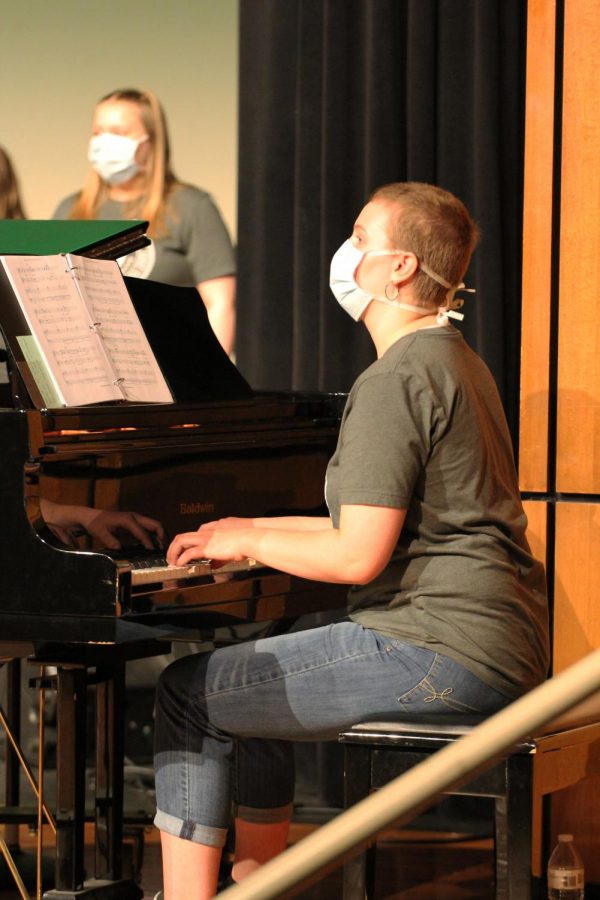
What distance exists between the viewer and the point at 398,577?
85.7 inches

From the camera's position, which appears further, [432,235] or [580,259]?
[580,259]

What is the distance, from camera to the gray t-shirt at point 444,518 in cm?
210

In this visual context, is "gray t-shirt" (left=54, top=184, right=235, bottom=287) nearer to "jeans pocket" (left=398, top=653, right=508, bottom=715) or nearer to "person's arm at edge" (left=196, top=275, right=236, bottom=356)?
"person's arm at edge" (left=196, top=275, right=236, bottom=356)

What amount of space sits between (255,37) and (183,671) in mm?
2143

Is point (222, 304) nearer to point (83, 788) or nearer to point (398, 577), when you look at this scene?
point (83, 788)

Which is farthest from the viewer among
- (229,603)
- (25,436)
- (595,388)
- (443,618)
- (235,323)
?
(235,323)

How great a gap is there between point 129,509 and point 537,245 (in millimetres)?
1067

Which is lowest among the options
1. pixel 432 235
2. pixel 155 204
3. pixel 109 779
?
pixel 109 779

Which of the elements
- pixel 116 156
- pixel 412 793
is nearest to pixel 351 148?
pixel 116 156

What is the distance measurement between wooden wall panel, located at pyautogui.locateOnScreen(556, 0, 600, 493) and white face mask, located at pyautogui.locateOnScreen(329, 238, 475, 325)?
0.73 metres

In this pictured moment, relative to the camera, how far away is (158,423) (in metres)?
2.56

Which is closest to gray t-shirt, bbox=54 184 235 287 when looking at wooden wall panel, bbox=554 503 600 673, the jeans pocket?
wooden wall panel, bbox=554 503 600 673

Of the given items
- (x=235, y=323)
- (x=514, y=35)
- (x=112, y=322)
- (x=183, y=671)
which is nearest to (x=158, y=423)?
(x=112, y=322)

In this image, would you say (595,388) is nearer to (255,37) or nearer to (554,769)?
(554,769)
